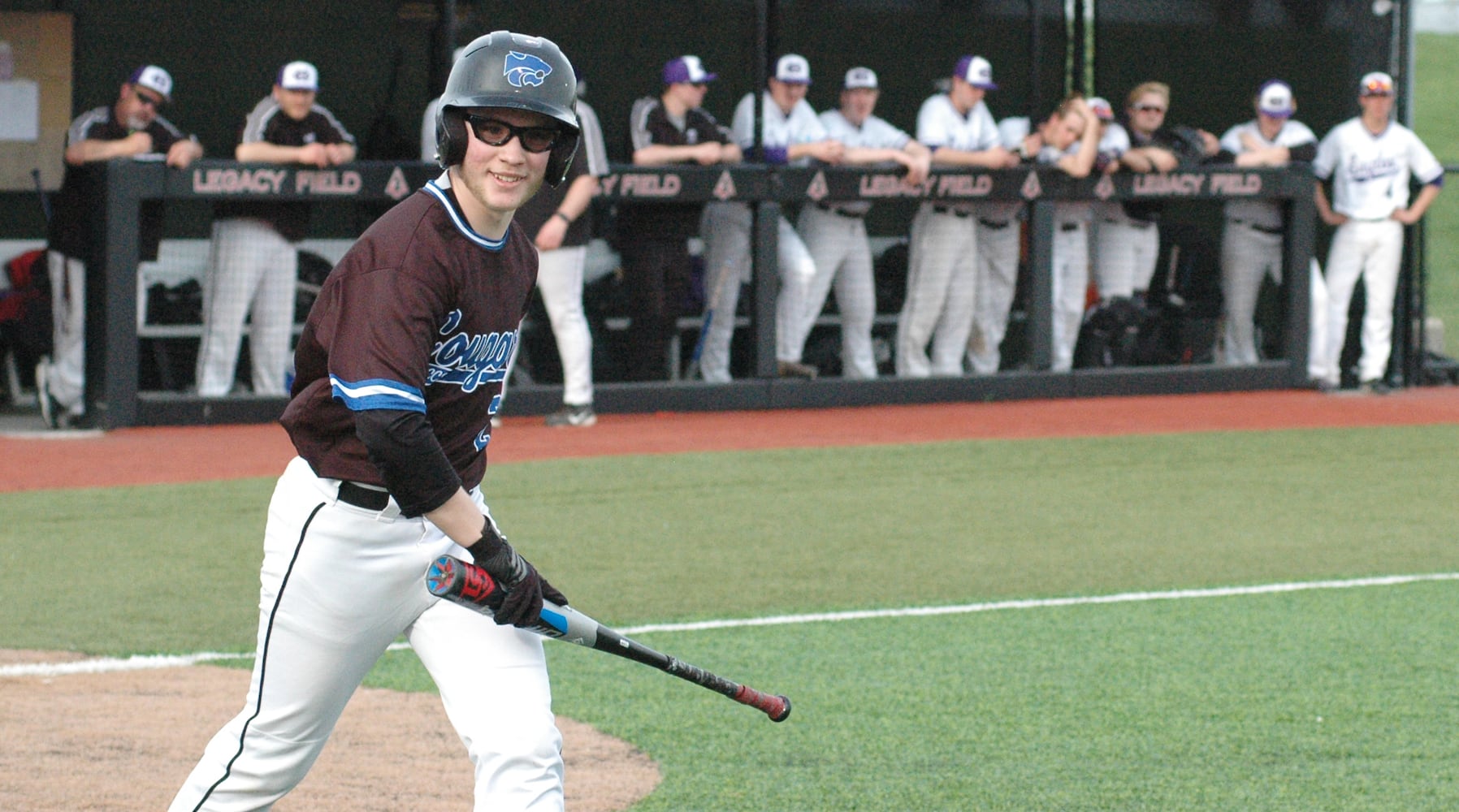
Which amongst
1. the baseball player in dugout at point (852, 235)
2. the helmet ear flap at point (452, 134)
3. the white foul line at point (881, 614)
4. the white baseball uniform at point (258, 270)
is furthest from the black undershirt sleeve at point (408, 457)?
the baseball player in dugout at point (852, 235)

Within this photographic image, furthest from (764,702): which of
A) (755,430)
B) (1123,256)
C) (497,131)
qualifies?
(1123,256)

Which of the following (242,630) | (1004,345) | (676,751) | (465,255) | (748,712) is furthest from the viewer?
(1004,345)

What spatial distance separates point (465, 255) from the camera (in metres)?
3.15

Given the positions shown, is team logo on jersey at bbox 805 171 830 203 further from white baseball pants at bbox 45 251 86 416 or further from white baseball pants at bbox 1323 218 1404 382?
white baseball pants at bbox 45 251 86 416

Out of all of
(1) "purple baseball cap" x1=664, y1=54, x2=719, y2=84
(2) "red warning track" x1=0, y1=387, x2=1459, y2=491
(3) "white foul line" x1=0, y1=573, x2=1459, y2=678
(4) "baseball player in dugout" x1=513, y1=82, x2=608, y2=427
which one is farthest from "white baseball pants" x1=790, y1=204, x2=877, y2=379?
(3) "white foul line" x1=0, y1=573, x2=1459, y2=678

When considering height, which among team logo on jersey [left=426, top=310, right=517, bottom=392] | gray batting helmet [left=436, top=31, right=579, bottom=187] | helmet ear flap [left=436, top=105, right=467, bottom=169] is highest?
gray batting helmet [left=436, top=31, right=579, bottom=187]

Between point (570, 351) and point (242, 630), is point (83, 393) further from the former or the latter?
point (242, 630)

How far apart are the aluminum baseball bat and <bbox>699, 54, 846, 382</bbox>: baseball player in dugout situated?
8.49m

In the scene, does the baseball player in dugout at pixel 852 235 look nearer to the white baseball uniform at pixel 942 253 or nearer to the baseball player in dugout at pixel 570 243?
the white baseball uniform at pixel 942 253

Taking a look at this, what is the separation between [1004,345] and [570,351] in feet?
11.9

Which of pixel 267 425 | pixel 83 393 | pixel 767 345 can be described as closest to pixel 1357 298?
pixel 767 345

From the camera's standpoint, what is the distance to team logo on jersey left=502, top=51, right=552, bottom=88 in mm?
3143

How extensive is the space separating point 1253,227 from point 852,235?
311 cm

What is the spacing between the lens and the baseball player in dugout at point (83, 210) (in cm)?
1055
